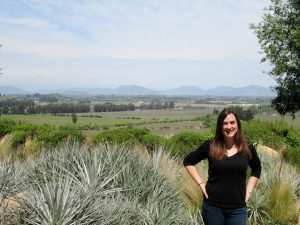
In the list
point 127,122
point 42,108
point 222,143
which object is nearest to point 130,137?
point 222,143

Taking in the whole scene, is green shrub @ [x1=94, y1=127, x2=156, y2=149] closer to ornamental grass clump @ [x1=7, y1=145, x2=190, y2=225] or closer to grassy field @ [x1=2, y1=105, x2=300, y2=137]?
ornamental grass clump @ [x1=7, y1=145, x2=190, y2=225]

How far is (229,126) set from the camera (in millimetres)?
4605

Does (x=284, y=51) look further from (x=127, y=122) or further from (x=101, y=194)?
(x=127, y=122)

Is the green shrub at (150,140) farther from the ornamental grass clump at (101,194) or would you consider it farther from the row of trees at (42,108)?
the row of trees at (42,108)

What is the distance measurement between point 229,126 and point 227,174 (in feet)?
1.63

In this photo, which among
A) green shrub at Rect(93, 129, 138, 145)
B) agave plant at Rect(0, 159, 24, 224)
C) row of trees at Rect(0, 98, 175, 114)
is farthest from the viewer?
row of trees at Rect(0, 98, 175, 114)

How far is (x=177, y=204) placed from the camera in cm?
666

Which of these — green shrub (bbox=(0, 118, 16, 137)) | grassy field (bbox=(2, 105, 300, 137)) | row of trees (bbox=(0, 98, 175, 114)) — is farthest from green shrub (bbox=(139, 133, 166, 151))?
row of trees (bbox=(0, 98, 175, 114))

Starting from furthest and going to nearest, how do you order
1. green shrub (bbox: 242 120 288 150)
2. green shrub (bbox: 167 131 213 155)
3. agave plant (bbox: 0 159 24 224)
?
green shrub (bbox: 242 120 288 150), green shrub (bbox: 167 131 213 155), agave plant (bbox: 0 159 24 224)

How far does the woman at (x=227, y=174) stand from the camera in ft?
14.9

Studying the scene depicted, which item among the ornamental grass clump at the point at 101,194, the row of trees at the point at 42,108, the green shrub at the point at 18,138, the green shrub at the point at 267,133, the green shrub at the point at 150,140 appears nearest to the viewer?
the ornamental grass clump at the point at 101,194

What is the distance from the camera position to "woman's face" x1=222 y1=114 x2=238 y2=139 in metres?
4.61

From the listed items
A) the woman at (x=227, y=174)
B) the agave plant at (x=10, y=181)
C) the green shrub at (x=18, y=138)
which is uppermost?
the woman at (x=227, y=174)

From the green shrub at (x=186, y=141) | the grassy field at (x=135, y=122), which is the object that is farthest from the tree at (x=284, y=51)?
the green shrub at (x=186, y=141)
